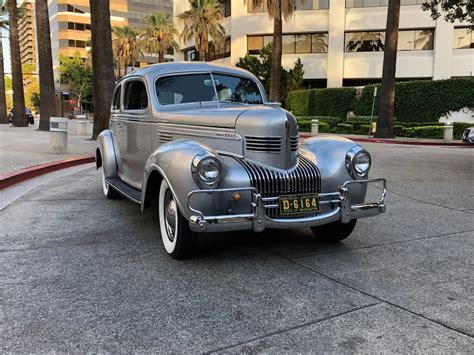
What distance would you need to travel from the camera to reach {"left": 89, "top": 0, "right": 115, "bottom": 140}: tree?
1530 centimetres

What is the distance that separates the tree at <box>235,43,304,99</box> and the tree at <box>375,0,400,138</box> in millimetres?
13829

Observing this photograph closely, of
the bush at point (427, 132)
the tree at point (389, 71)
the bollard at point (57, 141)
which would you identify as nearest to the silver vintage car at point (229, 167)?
the bollard at point (57, 141)

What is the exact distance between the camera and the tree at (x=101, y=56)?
602 inches

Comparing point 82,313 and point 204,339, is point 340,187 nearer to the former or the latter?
point 204,339

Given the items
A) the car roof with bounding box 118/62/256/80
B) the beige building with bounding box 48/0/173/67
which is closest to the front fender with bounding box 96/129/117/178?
the car roof with bounding box 118/62/256/80

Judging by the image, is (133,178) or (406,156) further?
(406,156)

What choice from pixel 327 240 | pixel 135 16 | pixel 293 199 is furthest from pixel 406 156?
pixel 135 16

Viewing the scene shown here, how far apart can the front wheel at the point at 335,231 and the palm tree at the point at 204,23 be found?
3838 centimetres

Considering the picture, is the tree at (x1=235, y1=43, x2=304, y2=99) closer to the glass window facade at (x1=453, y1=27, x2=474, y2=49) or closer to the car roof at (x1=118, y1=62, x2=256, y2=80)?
the glass window facade at (x1=453, y1=27, x2=474, y2=49)

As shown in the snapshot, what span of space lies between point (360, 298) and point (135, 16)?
10252 centimetres

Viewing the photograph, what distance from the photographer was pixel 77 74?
71.9 metres

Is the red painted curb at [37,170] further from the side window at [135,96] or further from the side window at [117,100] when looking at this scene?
the side window at [135,96]

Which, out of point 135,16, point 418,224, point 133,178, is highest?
point 135,16

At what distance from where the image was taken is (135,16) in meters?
96.8
